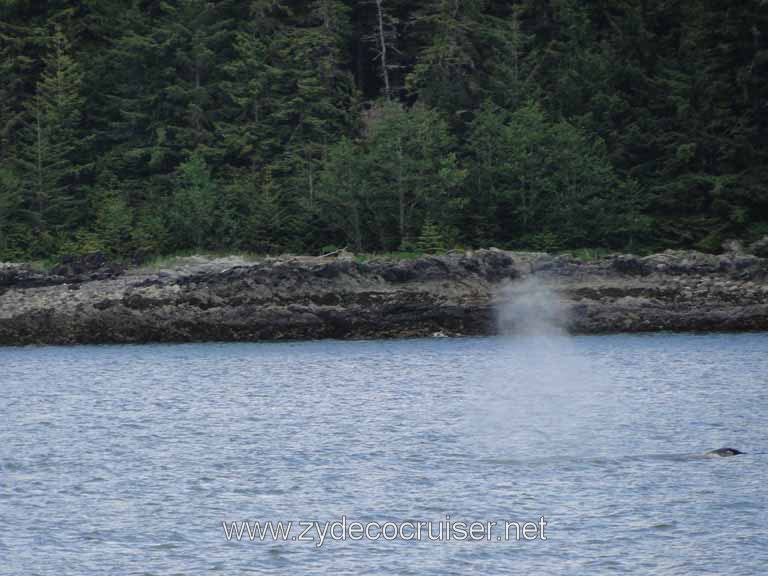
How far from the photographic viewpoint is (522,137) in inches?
2781

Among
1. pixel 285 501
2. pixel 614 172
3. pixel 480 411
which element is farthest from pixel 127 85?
pixel 285 501

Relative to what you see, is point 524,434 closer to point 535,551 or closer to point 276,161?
point 535,551

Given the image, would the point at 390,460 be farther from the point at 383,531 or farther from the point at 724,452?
the point at 724,452

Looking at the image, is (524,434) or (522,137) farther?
(522,137)

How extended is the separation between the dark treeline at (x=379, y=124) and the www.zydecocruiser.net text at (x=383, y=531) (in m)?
46.1

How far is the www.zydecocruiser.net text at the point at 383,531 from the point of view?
21891mm

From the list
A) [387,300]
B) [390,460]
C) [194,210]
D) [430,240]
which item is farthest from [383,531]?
[194,210]

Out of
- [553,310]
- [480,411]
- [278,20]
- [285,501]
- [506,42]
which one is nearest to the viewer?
[285,501]

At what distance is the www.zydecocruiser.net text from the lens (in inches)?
862

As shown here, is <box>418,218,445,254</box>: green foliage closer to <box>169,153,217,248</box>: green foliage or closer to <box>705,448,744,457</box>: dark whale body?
<box>169,153,217,248</box>: green foliage

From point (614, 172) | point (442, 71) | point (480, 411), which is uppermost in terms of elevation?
point (442, 71)

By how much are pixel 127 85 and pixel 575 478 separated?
2423 inches

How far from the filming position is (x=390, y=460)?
29406mm

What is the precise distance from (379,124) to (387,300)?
15164 millimetres
